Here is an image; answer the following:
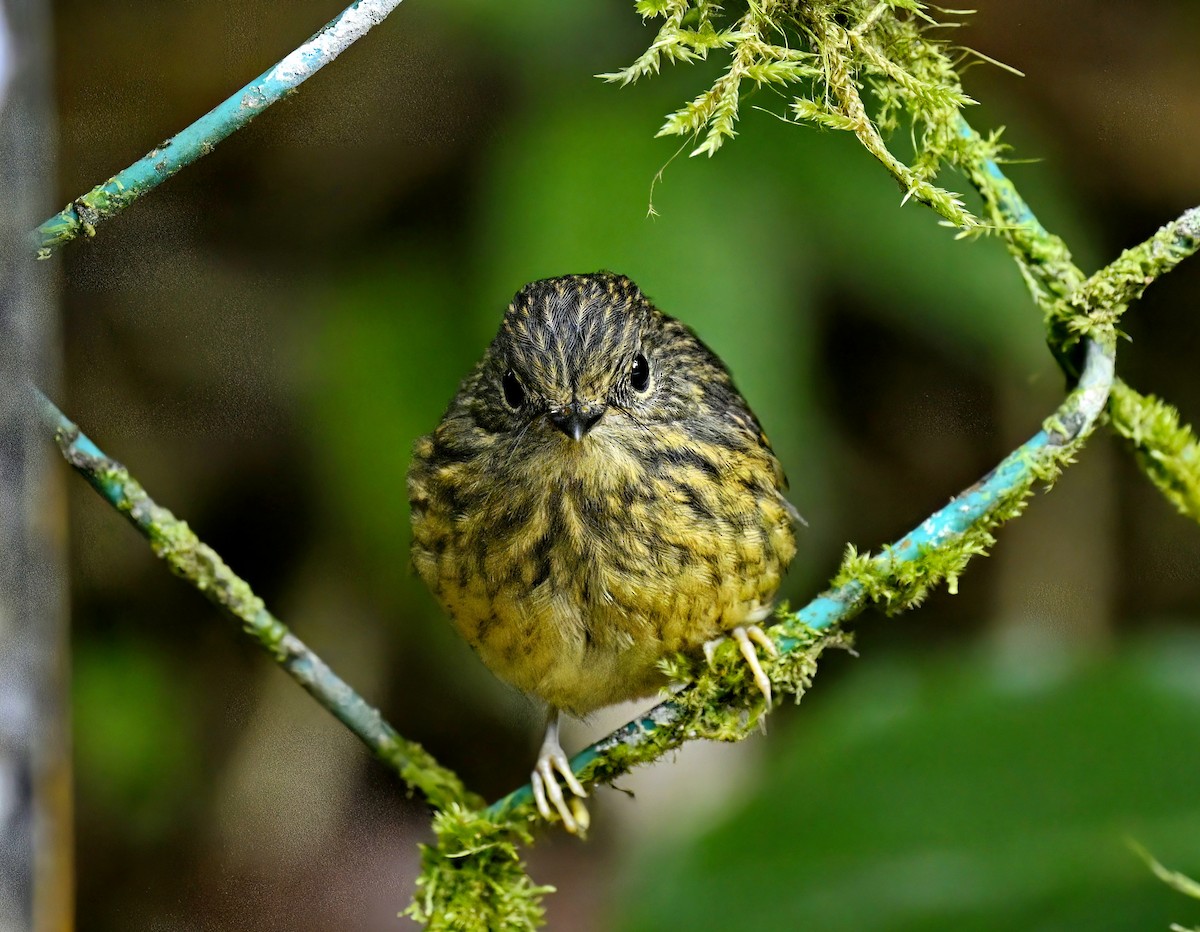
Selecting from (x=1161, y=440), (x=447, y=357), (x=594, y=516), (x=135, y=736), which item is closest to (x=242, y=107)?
(x=594, y=516)

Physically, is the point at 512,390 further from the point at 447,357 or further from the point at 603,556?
the point at 447,357

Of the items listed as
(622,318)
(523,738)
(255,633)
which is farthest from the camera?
(523,738)

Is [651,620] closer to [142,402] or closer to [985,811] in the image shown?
[985,811]

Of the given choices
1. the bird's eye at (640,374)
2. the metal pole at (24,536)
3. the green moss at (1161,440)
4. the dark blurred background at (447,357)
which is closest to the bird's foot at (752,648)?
the dark blurred background at (447,357)

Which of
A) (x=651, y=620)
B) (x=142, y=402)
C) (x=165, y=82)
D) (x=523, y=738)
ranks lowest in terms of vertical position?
(x=651, y=620)

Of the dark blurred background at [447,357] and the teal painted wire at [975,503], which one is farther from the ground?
the dark blurred background at [447,357]

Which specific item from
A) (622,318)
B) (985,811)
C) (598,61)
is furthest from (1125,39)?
(985,811)

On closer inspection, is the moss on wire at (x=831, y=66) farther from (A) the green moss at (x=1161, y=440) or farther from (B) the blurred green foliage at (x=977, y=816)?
(B) the blurred green foliage at (x=977, y=816)

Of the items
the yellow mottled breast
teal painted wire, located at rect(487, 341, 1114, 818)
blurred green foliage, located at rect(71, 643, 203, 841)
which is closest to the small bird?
the yellow mottled breast
